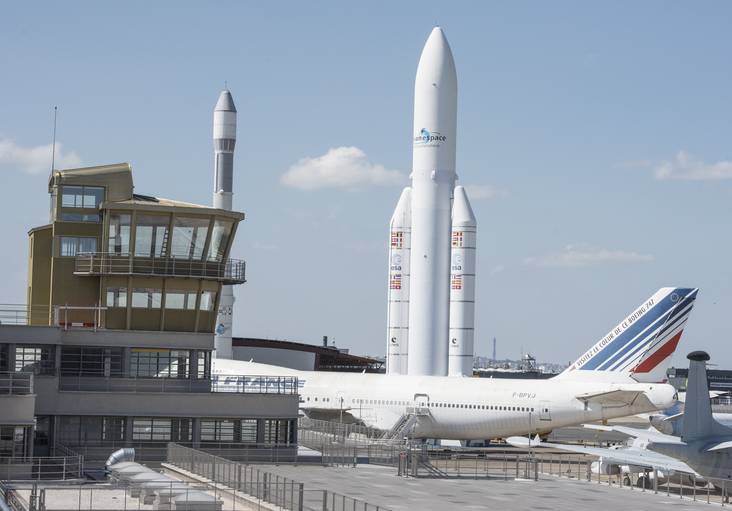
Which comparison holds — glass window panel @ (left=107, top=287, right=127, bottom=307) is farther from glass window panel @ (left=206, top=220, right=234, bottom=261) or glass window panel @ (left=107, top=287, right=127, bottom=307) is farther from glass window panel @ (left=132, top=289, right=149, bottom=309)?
glass window panel @ (left=206, top=220, right=234, bottom=261)

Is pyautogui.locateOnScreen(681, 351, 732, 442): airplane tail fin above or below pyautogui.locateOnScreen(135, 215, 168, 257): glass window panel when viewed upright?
below

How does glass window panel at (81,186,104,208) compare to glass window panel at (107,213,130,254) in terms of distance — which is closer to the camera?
glass window panel at (107,213,130,254)

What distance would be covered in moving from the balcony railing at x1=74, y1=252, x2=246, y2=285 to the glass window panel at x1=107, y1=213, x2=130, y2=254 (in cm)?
22

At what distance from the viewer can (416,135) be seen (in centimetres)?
8612

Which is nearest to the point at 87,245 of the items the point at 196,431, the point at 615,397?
the point at 196,431

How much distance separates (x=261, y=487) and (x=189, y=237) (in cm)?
1627

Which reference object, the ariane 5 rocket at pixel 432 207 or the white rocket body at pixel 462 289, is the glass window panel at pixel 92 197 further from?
the white rocket body at pixel 462 289

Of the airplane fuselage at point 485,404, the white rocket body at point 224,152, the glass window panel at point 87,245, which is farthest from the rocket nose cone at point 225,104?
the glass window panel at point 87,245

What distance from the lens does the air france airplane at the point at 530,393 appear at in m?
65.6

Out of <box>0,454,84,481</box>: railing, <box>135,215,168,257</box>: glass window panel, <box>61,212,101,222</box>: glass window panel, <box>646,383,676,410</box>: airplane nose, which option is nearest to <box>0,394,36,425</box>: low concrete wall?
<box>0,454,84,481</box>: railing

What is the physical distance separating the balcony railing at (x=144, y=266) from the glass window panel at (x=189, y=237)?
10.9 inches

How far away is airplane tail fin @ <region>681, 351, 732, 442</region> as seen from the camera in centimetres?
4547

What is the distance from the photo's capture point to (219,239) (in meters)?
49.4

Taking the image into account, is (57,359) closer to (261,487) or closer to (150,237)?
(150,237)
